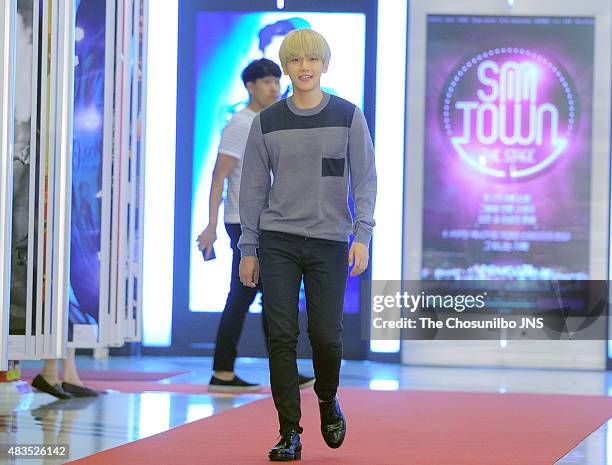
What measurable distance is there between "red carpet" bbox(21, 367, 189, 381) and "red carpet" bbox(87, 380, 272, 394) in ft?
0.91

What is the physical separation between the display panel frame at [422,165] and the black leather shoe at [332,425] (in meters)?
4.14

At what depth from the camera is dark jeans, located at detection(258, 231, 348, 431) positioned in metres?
3.08

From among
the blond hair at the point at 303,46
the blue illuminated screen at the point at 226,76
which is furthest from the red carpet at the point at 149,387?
the blond hair at the point at 303,46

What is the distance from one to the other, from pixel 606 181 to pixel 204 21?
251 centimetres

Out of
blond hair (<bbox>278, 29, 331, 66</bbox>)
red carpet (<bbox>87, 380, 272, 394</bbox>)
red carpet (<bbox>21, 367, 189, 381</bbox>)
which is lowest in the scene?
red carpet (<bbox>21, 367, 189, 381</bbox>)

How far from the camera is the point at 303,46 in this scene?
3049mm

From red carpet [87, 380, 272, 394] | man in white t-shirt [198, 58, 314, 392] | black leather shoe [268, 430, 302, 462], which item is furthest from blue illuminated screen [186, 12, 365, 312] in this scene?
black leather shoe [268, 430, 302, 462]

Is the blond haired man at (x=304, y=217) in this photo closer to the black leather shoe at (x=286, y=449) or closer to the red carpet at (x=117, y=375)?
the black leather shoe at (x=286, y=449)

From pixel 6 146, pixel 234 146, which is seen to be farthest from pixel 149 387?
pixel 6 146

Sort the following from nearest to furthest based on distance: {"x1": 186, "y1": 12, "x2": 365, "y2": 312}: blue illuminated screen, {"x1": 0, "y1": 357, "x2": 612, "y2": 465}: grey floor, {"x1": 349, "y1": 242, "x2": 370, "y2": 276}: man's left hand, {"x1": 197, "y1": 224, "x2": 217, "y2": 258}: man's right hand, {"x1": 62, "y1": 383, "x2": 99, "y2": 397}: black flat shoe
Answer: {"x1": 349, "y1": 242, "x2": 370, "y2": 276}: man's left hand, {"x1": 0, "y1": 357, "x2": 612, "y2": 465}: grey floor, {"x1": 62, "y1": 383, "x2": 99, "y2": 397}: black flat shoe, {"x1": 197, "y1": 224, "x2": 217, "y2": 258}: man's right hand, {"x1": 186, "y1": 12, "x2": 365, "y2": 312}: blue illuminated screen

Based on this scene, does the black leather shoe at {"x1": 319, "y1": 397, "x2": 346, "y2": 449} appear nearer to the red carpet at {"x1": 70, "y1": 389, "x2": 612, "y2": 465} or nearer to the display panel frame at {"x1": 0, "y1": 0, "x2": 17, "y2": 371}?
the red carpet at {"x1": 70, "y1": 389, "x2": 612, "y2": 465}

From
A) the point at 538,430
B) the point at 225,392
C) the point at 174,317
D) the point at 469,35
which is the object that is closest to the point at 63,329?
the point at 225,392

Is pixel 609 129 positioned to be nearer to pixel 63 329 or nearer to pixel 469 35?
pixel 469 35

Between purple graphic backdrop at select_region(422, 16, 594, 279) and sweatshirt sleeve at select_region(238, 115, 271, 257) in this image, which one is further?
purple graphic backdrop at select_region(422, 16, 594, 279)
